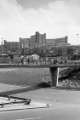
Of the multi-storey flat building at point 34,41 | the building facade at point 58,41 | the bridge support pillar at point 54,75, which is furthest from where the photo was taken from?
the building facade at point 58,41

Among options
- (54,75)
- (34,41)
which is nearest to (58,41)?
(34,41)

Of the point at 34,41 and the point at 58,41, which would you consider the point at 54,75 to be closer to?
the point at 34,41

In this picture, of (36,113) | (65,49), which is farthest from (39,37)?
(36,113)

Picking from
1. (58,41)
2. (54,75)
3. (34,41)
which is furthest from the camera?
(58,41)

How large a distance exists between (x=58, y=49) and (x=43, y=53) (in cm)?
794

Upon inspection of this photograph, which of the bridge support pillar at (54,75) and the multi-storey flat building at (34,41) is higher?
the multi-storey flat building at (34,41)

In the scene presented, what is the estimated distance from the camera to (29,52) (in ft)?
152

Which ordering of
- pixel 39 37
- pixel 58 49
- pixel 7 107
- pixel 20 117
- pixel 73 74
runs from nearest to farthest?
pixel 7 107, pixel 20 117, pixel 73 74, pixel 58 49, pixel 39 37

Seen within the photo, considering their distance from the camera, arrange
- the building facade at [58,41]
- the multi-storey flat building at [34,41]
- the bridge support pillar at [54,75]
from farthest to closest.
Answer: the building facade at [58,41] → the multi-storey flat building at [34,41] → the bridge support pillar at [54,75]

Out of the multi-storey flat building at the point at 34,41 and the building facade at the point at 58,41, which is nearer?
the multi-storey flat building at the point at 34,41

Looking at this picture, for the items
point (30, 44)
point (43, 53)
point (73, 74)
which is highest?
point (30, 44)

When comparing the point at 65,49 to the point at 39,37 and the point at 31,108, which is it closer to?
the point at 39,37

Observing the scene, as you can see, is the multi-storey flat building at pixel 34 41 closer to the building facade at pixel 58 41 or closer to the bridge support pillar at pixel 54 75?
the building facade at pixel 58 41

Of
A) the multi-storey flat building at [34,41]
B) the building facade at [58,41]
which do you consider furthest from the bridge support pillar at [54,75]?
the building facade at [58,41]
